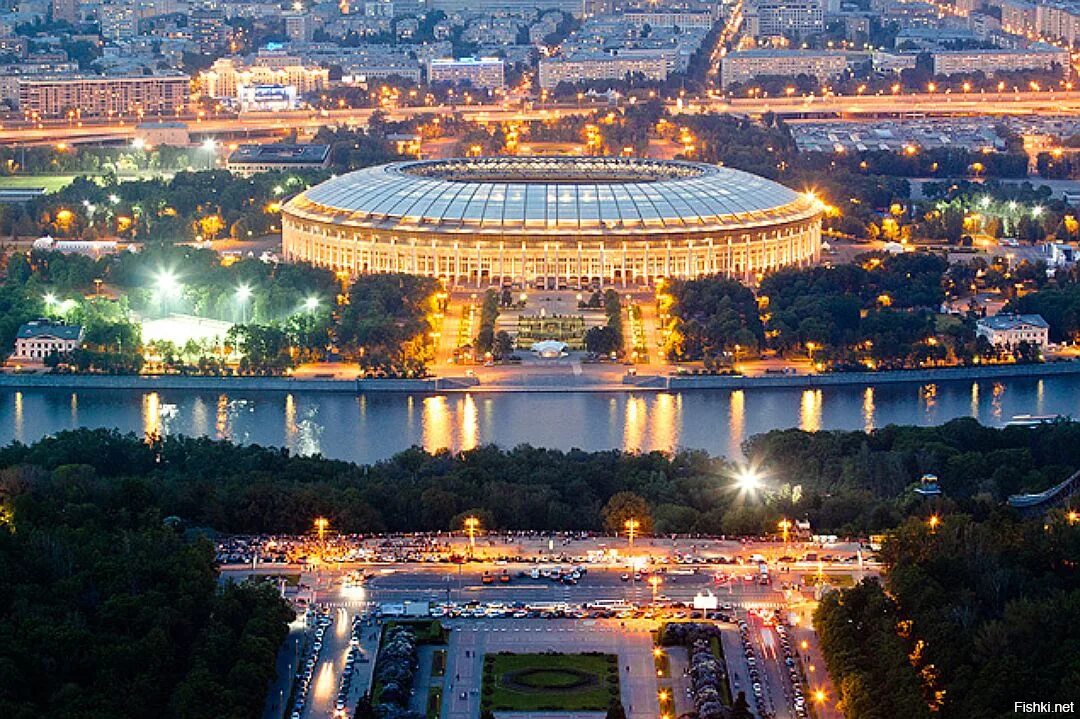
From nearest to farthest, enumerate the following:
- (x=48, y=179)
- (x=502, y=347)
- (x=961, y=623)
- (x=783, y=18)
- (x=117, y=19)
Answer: (x=961, y=623), (x=502, y=347), (x=48, y=179), (x=783, y=18), (x=117, y=19)

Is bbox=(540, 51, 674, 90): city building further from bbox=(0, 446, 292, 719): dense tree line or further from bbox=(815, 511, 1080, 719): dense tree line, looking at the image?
bbox=(815, 511, 1080, 719): dense tree line

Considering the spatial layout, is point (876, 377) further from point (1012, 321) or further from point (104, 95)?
point (104, 95)

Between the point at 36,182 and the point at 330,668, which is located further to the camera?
the point at 36,182

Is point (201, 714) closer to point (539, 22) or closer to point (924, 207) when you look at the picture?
point (924, 207)

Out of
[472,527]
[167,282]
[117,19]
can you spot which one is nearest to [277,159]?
[167,282]

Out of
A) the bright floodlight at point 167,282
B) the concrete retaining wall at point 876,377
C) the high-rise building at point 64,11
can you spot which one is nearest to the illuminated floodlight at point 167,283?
the bright floodlight at point 167,282

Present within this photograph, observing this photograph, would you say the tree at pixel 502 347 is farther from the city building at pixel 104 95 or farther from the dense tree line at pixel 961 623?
the city building at pixel 104 95
